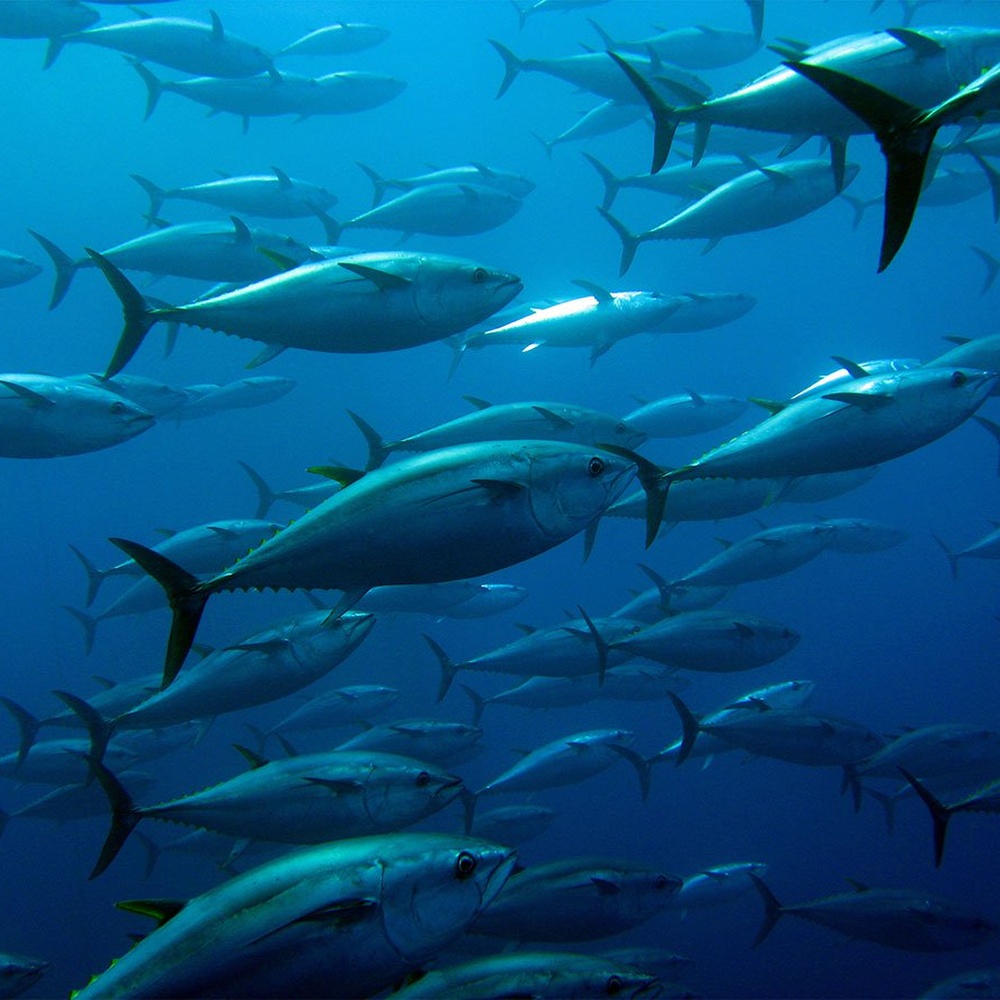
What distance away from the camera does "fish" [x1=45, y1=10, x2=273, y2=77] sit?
5.34 metres

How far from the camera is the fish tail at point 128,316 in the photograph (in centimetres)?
262

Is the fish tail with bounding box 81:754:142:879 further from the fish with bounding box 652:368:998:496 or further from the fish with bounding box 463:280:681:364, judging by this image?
the fish with bounding box 463:280:681:364

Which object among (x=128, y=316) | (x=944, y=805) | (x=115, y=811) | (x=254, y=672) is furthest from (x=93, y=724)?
(x=944, y=805)

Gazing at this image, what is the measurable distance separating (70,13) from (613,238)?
1194 inches

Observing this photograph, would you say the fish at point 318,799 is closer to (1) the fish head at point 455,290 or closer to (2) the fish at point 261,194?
(1) the fish head at point 455,290

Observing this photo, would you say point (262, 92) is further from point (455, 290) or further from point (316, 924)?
point (316, 924)

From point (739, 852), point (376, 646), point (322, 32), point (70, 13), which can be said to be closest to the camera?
point (70, 13)

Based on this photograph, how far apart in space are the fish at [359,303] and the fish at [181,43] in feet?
12.6

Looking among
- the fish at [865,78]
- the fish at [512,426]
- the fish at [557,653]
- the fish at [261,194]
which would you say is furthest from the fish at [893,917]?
the fish at [261,194]

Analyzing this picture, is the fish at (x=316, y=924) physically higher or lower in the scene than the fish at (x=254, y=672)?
higher

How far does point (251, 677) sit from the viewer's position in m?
2.94

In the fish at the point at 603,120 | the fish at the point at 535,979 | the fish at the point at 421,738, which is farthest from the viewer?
the fish at the point at 603,120

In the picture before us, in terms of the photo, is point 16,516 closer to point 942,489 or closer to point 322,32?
point 322,32

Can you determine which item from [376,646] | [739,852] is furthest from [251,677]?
[739,852]
